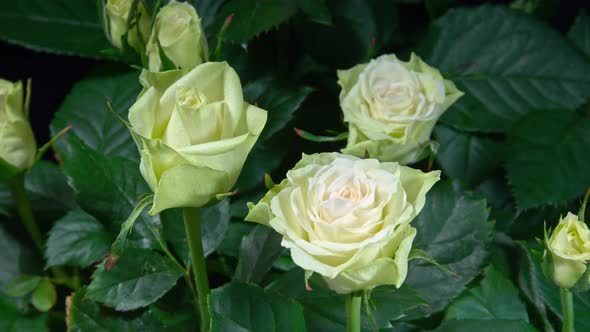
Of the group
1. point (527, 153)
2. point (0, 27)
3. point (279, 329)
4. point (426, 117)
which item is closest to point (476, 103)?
point (527, 153)

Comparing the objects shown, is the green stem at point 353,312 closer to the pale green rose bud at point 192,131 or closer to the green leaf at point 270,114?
the pale green rose bud at point 192,131

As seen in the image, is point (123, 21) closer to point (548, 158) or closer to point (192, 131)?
point (192, 131)

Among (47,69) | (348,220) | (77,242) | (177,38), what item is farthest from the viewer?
(47,69)

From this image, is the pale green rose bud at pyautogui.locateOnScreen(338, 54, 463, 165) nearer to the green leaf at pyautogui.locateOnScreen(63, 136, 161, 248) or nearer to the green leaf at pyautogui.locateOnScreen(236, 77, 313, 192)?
the green leaf at pyautogui.locateOnScreen(236, 77, 313, 192)

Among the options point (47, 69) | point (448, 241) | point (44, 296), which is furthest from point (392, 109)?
point (47, 69)

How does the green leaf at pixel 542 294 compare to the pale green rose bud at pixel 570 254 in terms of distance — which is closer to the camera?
the pale green rose bud at pixel 570 254

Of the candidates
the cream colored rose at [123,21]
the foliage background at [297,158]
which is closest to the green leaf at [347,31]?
the foliage background at [297,158]

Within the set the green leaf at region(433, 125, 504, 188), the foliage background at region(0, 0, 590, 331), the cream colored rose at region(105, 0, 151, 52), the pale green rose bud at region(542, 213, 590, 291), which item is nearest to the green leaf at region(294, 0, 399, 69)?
the foliage background at region(0, 0, 590, 331)
